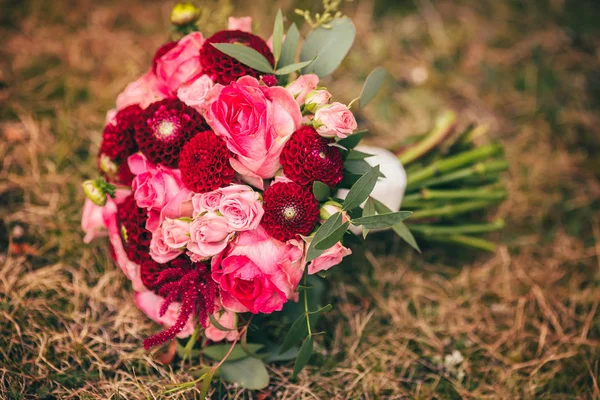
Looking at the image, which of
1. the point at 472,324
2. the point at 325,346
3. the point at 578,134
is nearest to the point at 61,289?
the point at 325,346

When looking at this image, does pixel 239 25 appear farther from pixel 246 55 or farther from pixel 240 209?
pixel 240 209

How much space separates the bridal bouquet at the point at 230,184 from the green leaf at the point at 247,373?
10cm

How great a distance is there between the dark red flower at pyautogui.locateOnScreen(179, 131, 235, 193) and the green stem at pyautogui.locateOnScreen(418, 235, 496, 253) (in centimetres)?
102

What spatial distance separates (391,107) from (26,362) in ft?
6.07

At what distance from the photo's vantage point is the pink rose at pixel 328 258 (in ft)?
3.54

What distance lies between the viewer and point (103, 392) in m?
1.34

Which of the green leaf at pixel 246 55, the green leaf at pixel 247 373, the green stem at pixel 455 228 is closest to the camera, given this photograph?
the green leaf at pixel 246 55

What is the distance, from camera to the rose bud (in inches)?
52.1

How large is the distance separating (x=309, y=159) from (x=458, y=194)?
927 mm

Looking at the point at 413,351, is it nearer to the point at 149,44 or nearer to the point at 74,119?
the point at 74,119

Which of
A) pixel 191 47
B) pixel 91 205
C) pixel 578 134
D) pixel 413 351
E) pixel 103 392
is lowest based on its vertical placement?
pixel 413 351

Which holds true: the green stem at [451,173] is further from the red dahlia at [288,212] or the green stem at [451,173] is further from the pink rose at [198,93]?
the pink rose at [198,93]

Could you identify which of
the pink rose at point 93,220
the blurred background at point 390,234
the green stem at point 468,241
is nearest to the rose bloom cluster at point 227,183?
the pink rose at point 93,220

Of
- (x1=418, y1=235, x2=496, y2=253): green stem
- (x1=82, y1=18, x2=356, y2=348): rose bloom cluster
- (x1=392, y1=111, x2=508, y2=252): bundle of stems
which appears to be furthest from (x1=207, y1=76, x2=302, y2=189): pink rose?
(x1=418, y1=235, x2=496, y2=253): green stem
